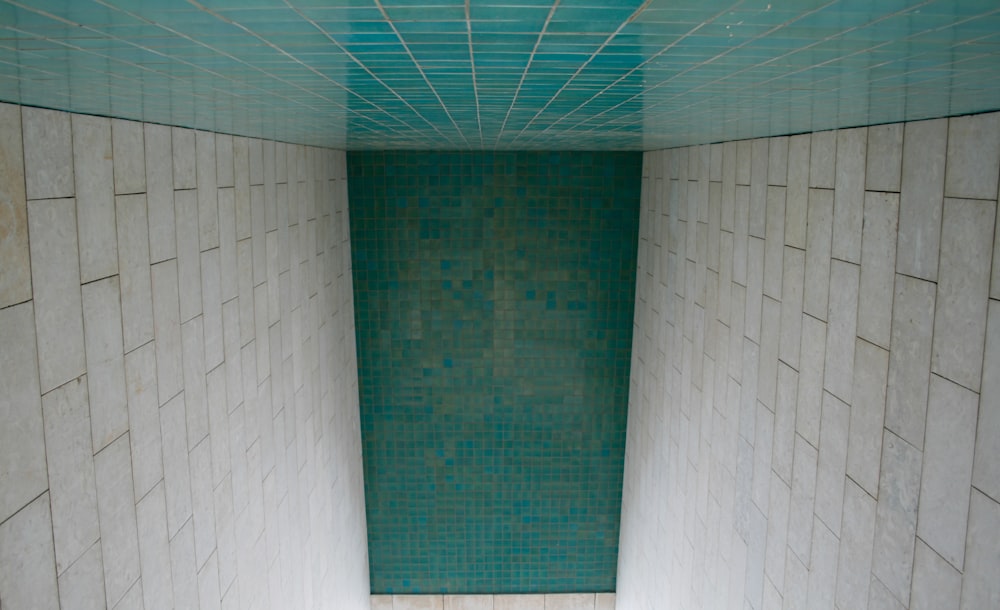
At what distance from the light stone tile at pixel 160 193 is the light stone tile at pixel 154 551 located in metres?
0.84

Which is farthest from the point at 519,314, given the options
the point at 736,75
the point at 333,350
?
the point at 736,75

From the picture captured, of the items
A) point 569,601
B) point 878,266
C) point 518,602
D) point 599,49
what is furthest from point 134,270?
point 569,601

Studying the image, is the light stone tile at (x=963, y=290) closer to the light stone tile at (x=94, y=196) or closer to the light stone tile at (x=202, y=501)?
the light stone tile at (x=94, y=196)

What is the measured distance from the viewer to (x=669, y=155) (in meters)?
5.15

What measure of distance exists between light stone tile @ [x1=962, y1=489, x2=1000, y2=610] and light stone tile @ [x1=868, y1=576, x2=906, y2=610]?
37 centimetres

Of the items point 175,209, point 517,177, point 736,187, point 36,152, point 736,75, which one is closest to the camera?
point 736,75

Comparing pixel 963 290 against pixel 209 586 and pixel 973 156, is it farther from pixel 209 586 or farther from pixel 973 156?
pixel 209 586

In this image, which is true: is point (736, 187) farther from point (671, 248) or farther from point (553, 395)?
point (553, 395)

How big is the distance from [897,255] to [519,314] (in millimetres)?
4148

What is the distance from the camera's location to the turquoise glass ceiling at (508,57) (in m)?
1.16

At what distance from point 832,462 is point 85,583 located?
8.11 ft

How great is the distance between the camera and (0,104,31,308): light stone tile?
180 cm

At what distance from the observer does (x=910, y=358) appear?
2.22 m

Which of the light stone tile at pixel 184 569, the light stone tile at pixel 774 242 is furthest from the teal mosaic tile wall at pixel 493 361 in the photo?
the light stone tile at pixel 184 569
